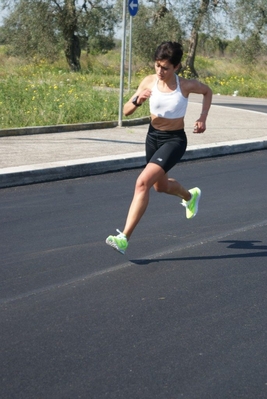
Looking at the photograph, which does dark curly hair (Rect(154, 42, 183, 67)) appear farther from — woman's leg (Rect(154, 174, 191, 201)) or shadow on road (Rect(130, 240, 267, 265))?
shadow on road (Rect(130, 240, 267, 265))

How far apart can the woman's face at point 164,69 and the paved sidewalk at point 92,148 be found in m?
4.28

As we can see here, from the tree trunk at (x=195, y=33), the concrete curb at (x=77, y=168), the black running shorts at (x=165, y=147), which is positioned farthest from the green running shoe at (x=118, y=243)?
the tree trunk at (x=195, y=33)

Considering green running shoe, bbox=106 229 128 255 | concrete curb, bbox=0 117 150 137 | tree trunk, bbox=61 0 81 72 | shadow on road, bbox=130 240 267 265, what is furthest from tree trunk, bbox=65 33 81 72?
green running shoe, bbox=106 229 128 255

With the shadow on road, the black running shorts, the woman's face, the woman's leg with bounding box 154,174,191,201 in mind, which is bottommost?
the shadow on road

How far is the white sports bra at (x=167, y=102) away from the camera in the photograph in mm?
7289

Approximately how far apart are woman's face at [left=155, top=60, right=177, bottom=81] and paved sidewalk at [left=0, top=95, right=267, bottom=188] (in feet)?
14.0

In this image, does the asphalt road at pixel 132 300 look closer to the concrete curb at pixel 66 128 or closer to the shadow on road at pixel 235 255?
the shadow on road at pixel 235 255

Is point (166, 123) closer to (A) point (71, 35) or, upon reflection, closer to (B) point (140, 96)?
(B) point (140, 96)

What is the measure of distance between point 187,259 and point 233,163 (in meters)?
6.59

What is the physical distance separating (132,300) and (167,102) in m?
1.93

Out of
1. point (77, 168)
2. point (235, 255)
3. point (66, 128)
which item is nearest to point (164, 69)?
point (235, 255)

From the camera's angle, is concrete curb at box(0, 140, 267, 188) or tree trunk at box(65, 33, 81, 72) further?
tree trunk at box(65, 33, 81, 72)

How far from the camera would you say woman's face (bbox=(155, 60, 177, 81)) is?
711 centimetres

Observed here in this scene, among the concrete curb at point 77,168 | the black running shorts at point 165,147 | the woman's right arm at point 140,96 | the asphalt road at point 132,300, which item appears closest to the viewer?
the asphalt road at point 132,300
